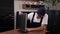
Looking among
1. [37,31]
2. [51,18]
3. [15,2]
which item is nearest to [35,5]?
[15,2]

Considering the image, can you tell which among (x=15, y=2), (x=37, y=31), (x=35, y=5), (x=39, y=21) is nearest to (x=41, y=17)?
(x=39, y=21)

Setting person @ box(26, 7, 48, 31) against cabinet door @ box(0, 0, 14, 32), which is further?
cabinet door @ box(0, 0, 14, 32)

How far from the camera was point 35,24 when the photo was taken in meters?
2.89

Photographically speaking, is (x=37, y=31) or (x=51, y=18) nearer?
(x=51, y=18)

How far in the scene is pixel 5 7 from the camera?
479 cm

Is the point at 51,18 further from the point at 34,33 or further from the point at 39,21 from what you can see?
the point at 39,21

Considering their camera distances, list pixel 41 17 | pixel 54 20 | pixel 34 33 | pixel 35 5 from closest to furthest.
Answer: pixel 54 20 < pixel 34 33 < pixel 41 17 < pixel 35 5

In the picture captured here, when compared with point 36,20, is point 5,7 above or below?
above

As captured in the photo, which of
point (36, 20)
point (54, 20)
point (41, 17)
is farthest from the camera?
point (36, 20)

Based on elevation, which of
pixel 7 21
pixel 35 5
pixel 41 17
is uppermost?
pixel 35 5

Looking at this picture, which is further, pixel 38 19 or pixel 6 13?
pixel 6 13

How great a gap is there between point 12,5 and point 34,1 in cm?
87

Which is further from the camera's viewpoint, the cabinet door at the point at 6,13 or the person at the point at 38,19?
the cabinet door at the point at 6,13

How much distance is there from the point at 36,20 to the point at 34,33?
91cm
